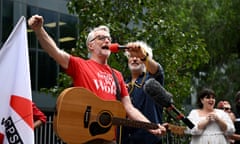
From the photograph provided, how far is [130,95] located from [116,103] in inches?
36.9

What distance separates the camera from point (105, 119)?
4125 mm

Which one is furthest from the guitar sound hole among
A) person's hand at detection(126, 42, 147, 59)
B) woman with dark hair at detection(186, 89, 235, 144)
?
woman with dark hair at detection(186, 89, 235, 144)

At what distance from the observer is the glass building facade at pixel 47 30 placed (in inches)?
703

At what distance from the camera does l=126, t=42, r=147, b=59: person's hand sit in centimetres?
409

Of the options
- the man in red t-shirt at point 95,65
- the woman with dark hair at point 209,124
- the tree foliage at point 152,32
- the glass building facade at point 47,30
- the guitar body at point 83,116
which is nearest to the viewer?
the guitar body at point 83,116

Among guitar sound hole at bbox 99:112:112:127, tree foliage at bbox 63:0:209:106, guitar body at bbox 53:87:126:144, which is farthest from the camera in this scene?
tree foliage at bbox 63:0:209:106

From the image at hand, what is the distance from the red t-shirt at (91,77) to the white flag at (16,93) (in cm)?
40

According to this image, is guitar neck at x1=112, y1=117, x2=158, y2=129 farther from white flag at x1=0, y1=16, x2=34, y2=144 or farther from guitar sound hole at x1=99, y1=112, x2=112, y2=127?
white flag at x1=0, y1=16, x2=34, y2=144

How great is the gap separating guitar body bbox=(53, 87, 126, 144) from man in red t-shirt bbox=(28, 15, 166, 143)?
165 mm

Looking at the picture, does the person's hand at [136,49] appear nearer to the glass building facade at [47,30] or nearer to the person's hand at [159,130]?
the person's hand at [159,130]

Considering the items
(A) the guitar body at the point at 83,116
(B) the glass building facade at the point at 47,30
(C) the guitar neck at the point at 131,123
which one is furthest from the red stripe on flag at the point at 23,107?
(B) the glass building facade at the point at 47,30

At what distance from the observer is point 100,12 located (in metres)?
9.27

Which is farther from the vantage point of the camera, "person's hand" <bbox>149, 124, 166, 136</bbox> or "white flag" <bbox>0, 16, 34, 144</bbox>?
"person's hand" <bbox>149, 124, 166, 136</bbox>

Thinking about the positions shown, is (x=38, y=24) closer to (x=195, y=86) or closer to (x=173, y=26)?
(x=173, y=26)
